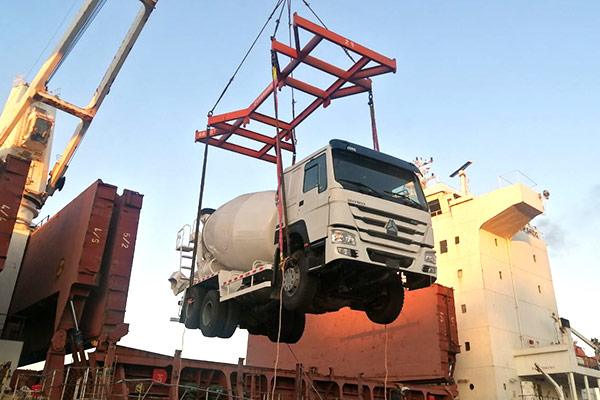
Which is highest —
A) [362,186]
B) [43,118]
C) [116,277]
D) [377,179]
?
[43,118]

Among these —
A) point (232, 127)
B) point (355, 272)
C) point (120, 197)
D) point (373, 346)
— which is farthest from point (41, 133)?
point (355, 272)

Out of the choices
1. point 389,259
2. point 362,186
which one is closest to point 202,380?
point 389,259

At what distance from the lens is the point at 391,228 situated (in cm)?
888

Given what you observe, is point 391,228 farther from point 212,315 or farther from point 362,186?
point 212,315

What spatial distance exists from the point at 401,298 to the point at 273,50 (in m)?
5.72

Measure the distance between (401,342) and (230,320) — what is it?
1189 centimetres

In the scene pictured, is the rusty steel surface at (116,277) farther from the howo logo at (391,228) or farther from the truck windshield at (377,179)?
the howo logo at (391,228)

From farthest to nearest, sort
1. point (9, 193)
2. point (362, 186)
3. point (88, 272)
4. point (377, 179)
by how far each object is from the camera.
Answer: point (9, 193)
point (88, 272)
point (377, 179)
point (362, 186)

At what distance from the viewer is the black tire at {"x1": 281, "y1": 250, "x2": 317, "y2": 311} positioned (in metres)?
8.90

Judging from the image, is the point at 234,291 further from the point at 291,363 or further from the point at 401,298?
the point at 291,363

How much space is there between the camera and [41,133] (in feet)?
76.3

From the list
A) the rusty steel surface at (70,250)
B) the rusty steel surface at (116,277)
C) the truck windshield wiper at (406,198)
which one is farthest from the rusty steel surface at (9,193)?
the truck windshield wiper at (406,198)

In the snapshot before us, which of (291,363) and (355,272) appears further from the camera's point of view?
(291,363)

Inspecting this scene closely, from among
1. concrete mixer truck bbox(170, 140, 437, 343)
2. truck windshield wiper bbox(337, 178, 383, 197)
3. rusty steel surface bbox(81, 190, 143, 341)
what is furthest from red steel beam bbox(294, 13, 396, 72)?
rusty steel surface bbox(81, 190, 143, 341)
